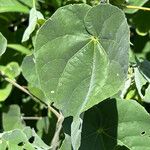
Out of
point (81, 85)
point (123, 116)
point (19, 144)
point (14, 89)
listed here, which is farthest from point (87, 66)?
point (14, 89)

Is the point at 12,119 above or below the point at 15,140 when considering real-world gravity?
below

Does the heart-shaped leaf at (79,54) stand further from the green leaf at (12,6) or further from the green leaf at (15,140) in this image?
the green leaf at (12,6)

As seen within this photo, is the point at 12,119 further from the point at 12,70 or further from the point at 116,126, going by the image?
the point at 116,126

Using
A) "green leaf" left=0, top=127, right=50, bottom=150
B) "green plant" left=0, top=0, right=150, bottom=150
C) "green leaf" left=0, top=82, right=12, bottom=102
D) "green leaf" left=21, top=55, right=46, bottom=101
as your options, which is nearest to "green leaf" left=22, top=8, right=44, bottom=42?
"green plant" left=0, top=0, right=150, bottom=150

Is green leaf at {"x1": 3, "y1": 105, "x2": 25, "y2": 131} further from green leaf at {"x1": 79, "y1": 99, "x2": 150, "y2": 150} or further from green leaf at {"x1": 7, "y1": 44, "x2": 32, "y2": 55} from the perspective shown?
green leaf at {"x1": 79, "y1": 99, "x2": 150, "y2": 150}

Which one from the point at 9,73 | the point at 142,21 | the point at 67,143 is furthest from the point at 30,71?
the point at 142,21

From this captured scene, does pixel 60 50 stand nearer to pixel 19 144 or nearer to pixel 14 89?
pixel 19 144
